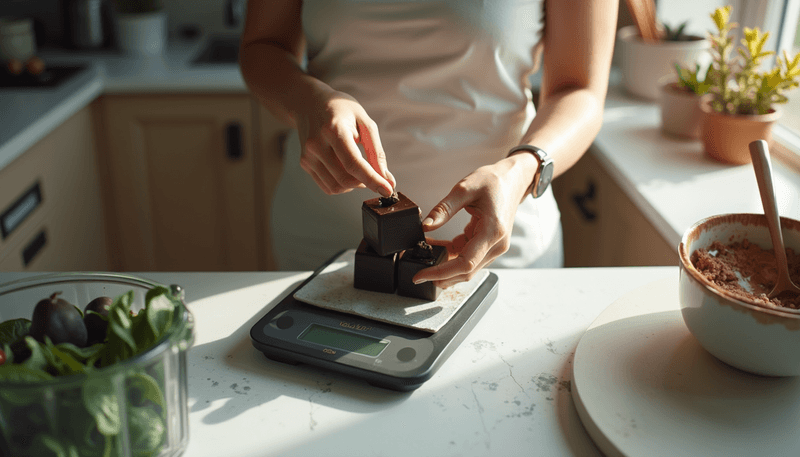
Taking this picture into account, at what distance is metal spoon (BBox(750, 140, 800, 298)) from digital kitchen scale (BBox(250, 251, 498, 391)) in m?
0.32

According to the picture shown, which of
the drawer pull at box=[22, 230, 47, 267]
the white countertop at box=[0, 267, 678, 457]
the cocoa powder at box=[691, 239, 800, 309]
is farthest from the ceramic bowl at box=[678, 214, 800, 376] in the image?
the drawer pull at box=[22, 230, 47, 267]

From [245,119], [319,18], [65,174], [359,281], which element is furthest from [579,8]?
[65,174]

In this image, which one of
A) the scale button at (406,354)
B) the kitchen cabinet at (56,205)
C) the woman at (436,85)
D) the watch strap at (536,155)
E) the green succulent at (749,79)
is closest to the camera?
the scale button at (406,354)

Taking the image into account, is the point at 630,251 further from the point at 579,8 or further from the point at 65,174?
the point at 65,174

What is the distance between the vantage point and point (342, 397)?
66 centimetres

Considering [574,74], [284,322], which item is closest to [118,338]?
[284,322]

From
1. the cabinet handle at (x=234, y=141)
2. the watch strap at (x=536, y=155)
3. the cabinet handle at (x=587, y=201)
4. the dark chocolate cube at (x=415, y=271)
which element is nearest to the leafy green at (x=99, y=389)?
the dark chocolate cube at (x=415, y=271)

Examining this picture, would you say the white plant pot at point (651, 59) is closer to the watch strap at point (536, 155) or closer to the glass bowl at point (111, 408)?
the watch strap at point (536, 155)

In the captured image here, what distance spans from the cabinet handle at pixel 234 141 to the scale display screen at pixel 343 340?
4.61 feet

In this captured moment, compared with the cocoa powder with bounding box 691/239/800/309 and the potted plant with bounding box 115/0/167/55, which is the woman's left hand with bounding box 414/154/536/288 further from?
the potted plant with bounding box 115/0/167/55

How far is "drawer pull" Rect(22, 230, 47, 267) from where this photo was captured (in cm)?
159

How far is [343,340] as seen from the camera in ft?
2.34

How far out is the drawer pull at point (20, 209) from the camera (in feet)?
4.89

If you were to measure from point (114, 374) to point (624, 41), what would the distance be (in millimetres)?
1623
